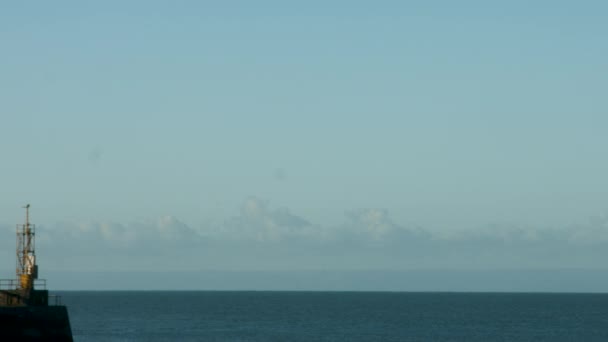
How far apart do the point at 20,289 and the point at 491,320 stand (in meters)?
132

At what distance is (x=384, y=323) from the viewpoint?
177 m

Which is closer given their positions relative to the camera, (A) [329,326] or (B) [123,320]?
(A) [329,326]

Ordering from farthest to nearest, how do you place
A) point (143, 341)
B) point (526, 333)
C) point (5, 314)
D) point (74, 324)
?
1. point (74, 324)
2. point (526, 333)
3. point (143, 341)
4. point (5, 314)

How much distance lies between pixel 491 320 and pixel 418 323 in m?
20.2

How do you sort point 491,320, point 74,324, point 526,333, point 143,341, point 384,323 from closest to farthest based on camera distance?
point 143,341, point 526,333, point 74,324, point 384,323, point 491,320

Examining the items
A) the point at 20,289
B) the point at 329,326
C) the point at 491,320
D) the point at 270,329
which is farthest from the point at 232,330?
the point at 20,289

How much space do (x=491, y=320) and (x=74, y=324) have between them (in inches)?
2998

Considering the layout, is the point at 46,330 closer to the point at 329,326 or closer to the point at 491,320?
the point at 329,326

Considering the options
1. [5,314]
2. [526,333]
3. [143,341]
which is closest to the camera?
[5,314]

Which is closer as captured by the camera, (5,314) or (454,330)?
(5,314)

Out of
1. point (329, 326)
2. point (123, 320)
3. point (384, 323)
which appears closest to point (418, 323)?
point (384, 323)

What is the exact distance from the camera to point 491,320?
630 ft

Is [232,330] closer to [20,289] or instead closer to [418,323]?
[418,323]

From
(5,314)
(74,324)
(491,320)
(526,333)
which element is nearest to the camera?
(5,314)
